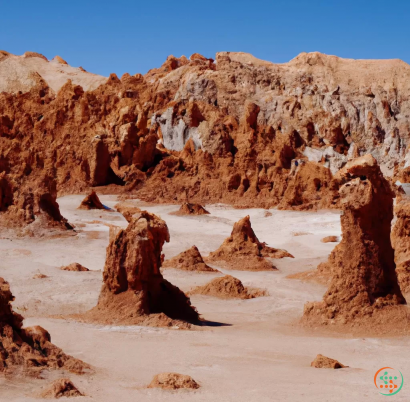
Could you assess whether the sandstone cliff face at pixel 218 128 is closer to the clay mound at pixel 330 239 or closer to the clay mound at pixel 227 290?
the clay mound at pixel 330 239

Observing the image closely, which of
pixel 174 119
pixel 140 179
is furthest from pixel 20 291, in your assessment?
pixel 174 119

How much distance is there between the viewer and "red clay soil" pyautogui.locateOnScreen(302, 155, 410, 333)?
10.7 metres

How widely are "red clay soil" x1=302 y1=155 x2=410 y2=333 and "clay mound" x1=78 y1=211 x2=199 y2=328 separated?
234cm

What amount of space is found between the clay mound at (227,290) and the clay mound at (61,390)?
8.45m

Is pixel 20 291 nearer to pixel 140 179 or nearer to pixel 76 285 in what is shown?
pixel 76 285

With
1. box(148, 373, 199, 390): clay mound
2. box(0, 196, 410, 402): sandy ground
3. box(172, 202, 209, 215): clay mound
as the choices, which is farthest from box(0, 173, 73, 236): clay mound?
box(148, 373, 199, 390): clay mound

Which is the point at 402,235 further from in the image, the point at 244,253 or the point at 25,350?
the point at 25,350

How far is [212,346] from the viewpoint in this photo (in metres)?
9.12

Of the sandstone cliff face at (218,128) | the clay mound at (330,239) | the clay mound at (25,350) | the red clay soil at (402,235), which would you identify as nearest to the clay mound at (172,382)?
the clay mound at (25,350)

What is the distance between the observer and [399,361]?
830 cm

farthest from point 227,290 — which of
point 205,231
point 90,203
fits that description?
point 90,203

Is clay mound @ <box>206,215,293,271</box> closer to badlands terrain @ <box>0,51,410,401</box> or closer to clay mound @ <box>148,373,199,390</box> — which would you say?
badlands terrain @ <box>0,51,410,401</box>
